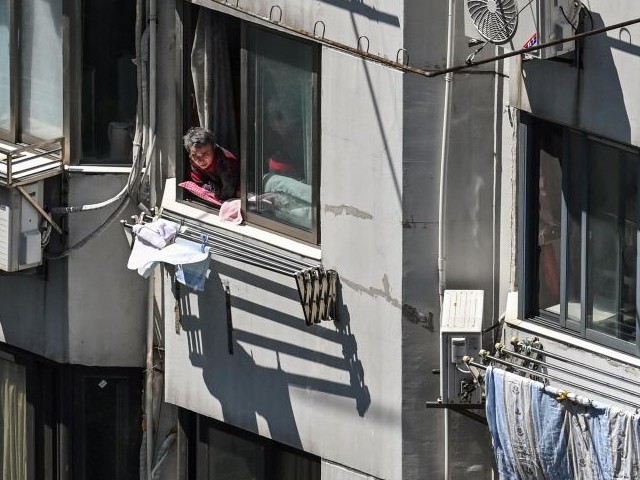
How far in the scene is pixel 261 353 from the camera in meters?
16.1

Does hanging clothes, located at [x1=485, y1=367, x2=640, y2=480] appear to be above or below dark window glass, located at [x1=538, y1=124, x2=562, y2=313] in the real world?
below

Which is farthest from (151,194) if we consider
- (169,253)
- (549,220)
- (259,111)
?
(549,220)

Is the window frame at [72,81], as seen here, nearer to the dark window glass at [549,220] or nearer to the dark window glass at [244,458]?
the dark window glass at [244,458]

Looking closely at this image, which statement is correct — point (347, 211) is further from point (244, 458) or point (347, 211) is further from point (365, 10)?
point (244, 458)

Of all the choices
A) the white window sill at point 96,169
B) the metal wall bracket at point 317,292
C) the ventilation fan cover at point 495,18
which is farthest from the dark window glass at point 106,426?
the ventilation fan cover at point 495,18

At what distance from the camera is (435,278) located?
47.6 ft

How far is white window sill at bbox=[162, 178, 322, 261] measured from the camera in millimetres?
15688

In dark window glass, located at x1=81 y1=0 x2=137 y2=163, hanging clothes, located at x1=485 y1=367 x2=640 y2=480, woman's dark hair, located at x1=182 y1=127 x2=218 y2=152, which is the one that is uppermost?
dark window glass, located at x1=81 y1=0 x2=137 y2=163

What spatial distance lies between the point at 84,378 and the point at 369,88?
5141 mm

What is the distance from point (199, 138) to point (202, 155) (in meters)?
0.18

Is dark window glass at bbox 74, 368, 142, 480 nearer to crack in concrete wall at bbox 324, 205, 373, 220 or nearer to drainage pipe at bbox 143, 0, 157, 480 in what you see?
drainage pipe at bbox 143, 0, 157, 480

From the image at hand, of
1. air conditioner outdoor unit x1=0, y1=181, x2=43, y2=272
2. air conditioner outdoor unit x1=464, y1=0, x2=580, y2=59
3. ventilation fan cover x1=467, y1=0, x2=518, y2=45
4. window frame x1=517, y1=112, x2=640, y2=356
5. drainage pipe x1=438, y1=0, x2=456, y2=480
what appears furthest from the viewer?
air conditioner outdoor unit x1=0, y1=181, x2=43, y2=272

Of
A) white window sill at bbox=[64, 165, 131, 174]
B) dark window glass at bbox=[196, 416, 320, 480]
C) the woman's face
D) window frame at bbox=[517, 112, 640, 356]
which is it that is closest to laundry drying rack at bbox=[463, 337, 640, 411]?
window frame at bbox=[517, 112, 640, 356]

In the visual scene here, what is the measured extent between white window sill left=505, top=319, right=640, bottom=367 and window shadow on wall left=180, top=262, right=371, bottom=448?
5.71ft
